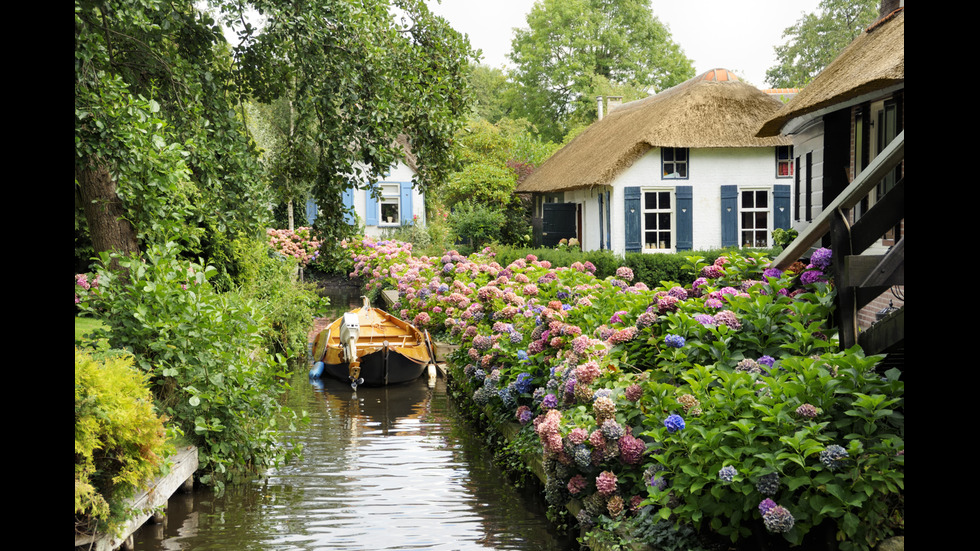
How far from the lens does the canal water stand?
6562mm

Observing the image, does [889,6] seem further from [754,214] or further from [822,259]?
[754,214]

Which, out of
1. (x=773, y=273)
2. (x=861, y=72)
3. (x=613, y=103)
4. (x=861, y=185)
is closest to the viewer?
(x=861, y=185)

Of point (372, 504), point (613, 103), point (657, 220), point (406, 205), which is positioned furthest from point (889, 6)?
point (613, 103)

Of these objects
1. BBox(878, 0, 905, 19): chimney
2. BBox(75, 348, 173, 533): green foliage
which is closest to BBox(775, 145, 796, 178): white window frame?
BBox(878, 0, 905, 19): chimney

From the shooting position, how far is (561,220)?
1153 inches

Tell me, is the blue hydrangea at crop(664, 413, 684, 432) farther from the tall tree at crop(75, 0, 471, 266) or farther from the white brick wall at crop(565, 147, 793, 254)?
the white brick wall at crop(565, 147, 793, 254)

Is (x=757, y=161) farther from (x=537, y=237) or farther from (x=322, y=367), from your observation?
(x=322, y=367)

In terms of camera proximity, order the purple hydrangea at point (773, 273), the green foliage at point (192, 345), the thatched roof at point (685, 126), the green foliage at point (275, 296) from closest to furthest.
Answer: the purple hydrangea at point (773, 273) < the green foliage at point (192, 345) < the green foliage at point (275, 296) < the thatched roof at point (685, 126)

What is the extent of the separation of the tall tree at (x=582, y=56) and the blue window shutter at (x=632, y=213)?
2553 cm

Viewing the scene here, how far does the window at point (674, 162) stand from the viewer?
82.2 feet

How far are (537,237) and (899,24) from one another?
76.2 feet

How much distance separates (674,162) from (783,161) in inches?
123

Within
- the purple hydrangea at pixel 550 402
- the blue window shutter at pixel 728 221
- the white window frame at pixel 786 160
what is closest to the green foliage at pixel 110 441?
the purple hydrangea at pixel 550 402

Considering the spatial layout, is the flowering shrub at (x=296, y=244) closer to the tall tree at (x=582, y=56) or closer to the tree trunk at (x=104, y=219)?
the tree trunk at (x=104, y=219)
